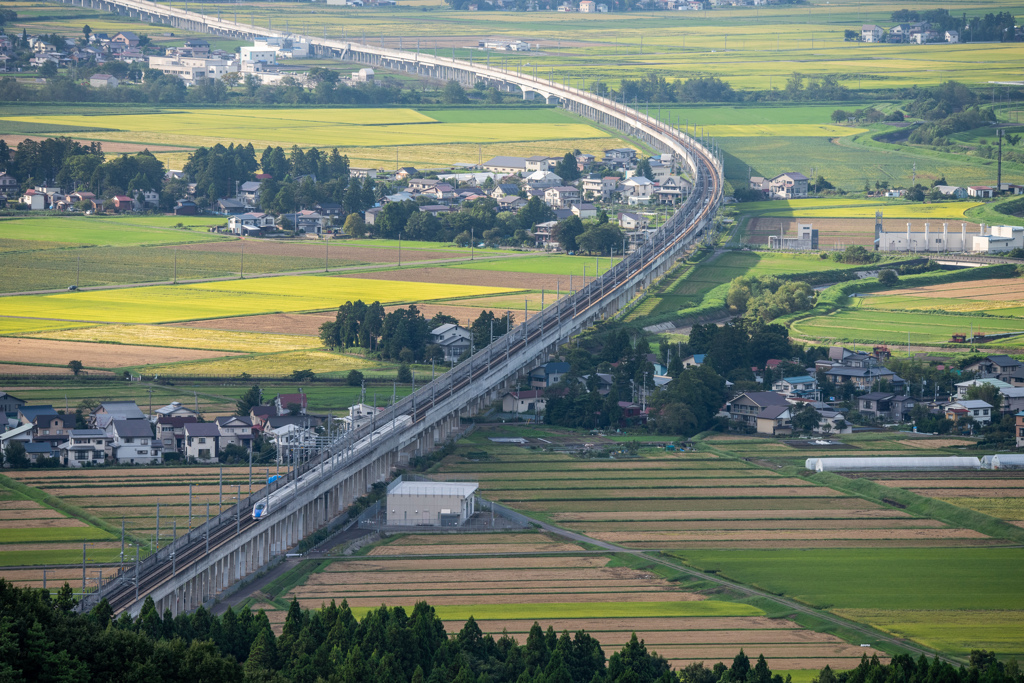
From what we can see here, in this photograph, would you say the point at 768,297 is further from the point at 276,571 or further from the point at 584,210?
the point at 276,571

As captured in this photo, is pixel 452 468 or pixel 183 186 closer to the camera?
pixel 452 468

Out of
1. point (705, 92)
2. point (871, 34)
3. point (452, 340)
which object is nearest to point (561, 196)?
point (452, 340)

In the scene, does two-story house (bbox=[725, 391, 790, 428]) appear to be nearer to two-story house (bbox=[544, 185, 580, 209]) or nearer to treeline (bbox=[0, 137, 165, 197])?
two-story house (bbox=[544, 185, 580, 209])

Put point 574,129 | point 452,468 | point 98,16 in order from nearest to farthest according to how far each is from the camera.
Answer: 1. point 452,468
2. point 574,129
3. point 98,16

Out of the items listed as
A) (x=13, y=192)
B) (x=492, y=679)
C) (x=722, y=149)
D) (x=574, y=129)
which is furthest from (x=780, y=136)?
(x=492, y=679)

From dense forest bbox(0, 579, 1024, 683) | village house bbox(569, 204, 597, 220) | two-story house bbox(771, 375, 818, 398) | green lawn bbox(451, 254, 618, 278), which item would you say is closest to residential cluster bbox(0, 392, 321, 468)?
dense forest bbox(0, 579, 1024, 683)

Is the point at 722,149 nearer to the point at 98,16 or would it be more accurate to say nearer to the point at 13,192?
the point at 13,192

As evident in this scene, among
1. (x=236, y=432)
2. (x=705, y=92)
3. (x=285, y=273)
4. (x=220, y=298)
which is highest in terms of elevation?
(x=705, y=92)
